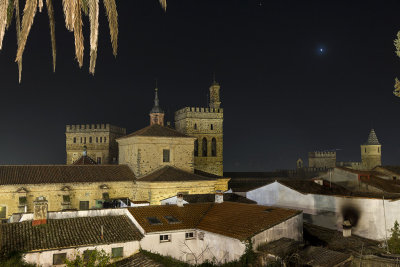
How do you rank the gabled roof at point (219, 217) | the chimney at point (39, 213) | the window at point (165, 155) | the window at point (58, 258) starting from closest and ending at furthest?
the window at point (58, 258) → the gabled roof at point (219, 217) → the chimney at point (39, 213) → the window at point (165, 155)

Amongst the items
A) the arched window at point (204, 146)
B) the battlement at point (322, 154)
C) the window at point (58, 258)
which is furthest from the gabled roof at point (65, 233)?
the battlement at point (322, 154)

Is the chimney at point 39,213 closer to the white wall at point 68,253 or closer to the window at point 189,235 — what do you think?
the white wall at point 68,253

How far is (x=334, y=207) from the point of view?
24484mm

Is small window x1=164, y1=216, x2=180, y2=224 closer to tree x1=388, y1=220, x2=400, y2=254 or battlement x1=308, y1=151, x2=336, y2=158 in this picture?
tree x1=388, y1=220, x2=400, y2=254

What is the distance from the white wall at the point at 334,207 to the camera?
2111 centimetres

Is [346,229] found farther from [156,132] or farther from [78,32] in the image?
[78,32]

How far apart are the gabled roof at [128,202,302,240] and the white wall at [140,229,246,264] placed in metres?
0.33

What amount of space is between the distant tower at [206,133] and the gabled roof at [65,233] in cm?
3102

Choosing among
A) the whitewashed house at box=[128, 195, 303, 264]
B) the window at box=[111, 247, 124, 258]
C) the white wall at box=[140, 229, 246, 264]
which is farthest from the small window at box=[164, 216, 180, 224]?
the window at box=[111, 247, 124, 258]

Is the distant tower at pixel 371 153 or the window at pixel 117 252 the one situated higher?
the distant tower at pixel 371 153

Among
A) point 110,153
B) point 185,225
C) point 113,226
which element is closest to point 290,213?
point 185,225

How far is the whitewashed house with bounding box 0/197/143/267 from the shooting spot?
15969 millimetres

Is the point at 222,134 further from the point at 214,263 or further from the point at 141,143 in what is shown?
the point at 214,263

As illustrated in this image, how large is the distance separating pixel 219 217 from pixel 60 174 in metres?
16.9
